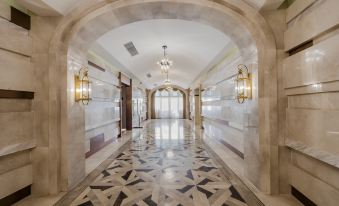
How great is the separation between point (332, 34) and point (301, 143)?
1313mm

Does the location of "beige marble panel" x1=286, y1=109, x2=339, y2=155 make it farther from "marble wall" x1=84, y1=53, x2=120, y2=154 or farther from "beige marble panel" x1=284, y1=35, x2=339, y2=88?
"marble wall" x1=84, y1=53, x2=120, y2=154

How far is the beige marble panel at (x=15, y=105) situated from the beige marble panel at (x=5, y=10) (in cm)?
107

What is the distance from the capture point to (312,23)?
233cm

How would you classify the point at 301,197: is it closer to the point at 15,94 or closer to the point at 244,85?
the point at 244,85

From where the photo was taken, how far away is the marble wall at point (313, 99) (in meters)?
2.03

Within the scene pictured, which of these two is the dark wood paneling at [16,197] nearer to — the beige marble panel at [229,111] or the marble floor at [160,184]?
the marble floor at [160,184]

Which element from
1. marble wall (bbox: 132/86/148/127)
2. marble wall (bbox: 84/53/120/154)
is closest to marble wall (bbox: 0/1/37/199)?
marble wall (bbox: 84/53/120/154)

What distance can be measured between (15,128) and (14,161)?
44 cm

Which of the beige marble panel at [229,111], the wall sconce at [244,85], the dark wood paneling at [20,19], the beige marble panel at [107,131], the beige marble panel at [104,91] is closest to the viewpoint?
the dark wood paneling at [20,19]

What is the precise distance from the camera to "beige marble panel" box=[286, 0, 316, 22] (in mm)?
2449

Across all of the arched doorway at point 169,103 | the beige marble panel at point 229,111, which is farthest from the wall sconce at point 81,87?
the arched doorway at point 169,103

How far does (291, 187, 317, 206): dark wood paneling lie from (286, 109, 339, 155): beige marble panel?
0.69m

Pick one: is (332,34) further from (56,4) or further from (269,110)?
(56,4)

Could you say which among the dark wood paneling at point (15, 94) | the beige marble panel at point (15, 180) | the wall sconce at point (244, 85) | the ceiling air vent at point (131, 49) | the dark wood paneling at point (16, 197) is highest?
the ceiling air vent at point (131, 49)
